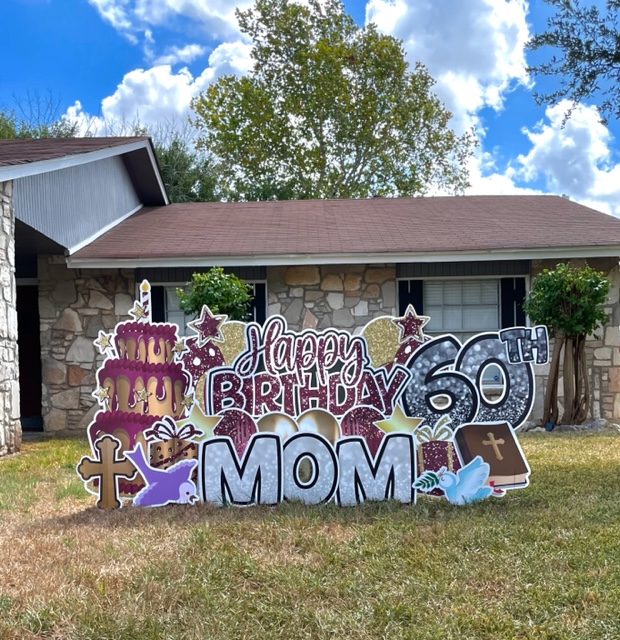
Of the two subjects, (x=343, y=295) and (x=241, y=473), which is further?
(x=343, y=295)

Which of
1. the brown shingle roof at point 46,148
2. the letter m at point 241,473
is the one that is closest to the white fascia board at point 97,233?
the brown shingle roof at point 46,148

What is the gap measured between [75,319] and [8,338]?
238 cm

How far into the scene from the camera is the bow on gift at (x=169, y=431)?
16.5 ft

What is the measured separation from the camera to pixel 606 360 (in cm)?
998

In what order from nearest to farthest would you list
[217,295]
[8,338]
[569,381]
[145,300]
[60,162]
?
[145,300]
[8,338]
[60,162]
[217,295]
[569,381]

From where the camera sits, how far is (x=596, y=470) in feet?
19.6

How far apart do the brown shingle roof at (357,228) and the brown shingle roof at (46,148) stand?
146 centimetres

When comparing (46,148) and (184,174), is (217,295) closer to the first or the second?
(46,148)

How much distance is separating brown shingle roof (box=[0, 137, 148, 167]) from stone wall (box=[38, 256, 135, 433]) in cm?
167

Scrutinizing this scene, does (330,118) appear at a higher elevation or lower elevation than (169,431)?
higher

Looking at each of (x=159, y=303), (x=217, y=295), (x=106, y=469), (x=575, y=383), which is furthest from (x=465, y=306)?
(x=106, y=469)

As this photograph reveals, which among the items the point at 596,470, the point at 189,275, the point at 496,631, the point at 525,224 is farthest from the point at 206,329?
the point at 525,224

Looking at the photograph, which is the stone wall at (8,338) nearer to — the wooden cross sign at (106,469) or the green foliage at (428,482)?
the wooden cross sign at (106,469)

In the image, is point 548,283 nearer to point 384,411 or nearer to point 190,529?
point 384,411
